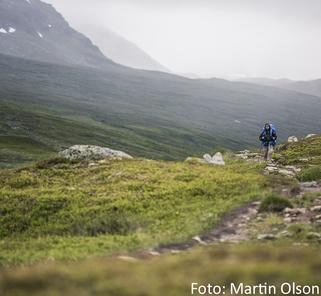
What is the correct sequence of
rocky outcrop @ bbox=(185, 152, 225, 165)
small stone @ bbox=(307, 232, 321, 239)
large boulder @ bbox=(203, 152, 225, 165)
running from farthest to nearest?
large boulder @ bbox=(203, 152, 225, 165)
rocky outcrop @ bbox=(185, 152, 225, 165)
small stone @ bbox=(307, 232, 321, 239)

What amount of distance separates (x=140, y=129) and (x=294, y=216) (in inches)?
6421

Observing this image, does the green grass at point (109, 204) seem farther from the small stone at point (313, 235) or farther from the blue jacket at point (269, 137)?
the blue jacket at point (269, 137)

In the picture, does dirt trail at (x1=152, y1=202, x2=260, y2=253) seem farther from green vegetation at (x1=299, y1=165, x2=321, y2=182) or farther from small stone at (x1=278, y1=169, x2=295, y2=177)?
small stone at (x1=278, y1=169, x2=295, y2=177)

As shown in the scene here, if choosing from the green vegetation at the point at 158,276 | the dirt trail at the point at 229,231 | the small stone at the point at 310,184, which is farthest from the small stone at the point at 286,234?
the small stone at the point at 310,184

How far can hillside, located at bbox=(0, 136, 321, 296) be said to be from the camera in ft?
29.2

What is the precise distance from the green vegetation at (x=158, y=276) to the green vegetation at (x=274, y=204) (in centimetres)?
840

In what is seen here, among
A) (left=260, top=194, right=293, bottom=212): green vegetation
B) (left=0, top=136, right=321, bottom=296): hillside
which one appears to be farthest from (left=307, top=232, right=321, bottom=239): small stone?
(left=260, top=194, right=293, bottom=212): green vegetation

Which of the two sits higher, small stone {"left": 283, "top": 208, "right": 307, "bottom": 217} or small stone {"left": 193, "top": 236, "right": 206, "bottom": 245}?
small stone {"left": 283, "top": 208, "right": 307, "bottom": 217}

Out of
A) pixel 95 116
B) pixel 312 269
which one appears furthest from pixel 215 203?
pixel 95 116

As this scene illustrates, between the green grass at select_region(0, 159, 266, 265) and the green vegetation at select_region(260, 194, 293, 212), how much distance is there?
1.48 m

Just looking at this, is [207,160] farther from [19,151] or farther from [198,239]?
[19,151]

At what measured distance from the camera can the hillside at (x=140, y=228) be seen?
8.91m

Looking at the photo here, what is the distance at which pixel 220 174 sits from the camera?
979 inches

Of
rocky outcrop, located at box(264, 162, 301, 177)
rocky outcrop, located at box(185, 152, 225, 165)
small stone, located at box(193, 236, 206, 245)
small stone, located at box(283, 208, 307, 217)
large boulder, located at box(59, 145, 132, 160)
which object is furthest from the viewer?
rocky outcrop, located at box(185, 152, 225, 165)
